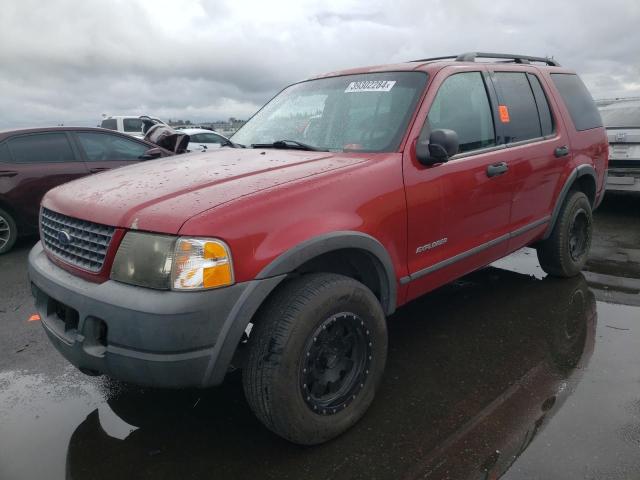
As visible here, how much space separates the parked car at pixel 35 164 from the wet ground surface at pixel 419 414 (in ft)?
8.99

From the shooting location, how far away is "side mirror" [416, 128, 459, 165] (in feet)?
8.80

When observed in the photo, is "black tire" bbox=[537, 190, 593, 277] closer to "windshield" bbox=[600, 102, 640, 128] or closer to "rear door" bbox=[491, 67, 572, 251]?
"rear door" bbox=[491, 67, 572, 251]

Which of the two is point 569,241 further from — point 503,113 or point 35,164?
point 35,164

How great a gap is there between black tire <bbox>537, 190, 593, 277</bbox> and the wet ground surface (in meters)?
0.53

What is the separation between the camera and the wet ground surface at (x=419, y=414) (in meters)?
2.24

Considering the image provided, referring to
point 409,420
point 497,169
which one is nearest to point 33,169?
point 497,169

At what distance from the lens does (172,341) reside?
1.95 meters

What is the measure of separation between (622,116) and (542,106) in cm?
405

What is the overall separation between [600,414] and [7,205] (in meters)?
6.48

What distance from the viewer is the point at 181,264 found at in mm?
1981

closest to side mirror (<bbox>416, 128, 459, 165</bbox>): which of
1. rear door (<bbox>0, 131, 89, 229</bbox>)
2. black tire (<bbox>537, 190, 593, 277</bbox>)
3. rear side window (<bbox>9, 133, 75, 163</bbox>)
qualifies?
black tire (<bbox>537, 190, 593, 277</bbox>)

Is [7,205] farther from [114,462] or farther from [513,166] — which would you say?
[513,166]

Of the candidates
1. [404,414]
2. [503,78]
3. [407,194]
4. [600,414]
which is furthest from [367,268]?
[503,78]

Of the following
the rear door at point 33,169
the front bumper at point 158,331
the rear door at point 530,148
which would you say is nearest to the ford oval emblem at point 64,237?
the front bumper at point 158,331
